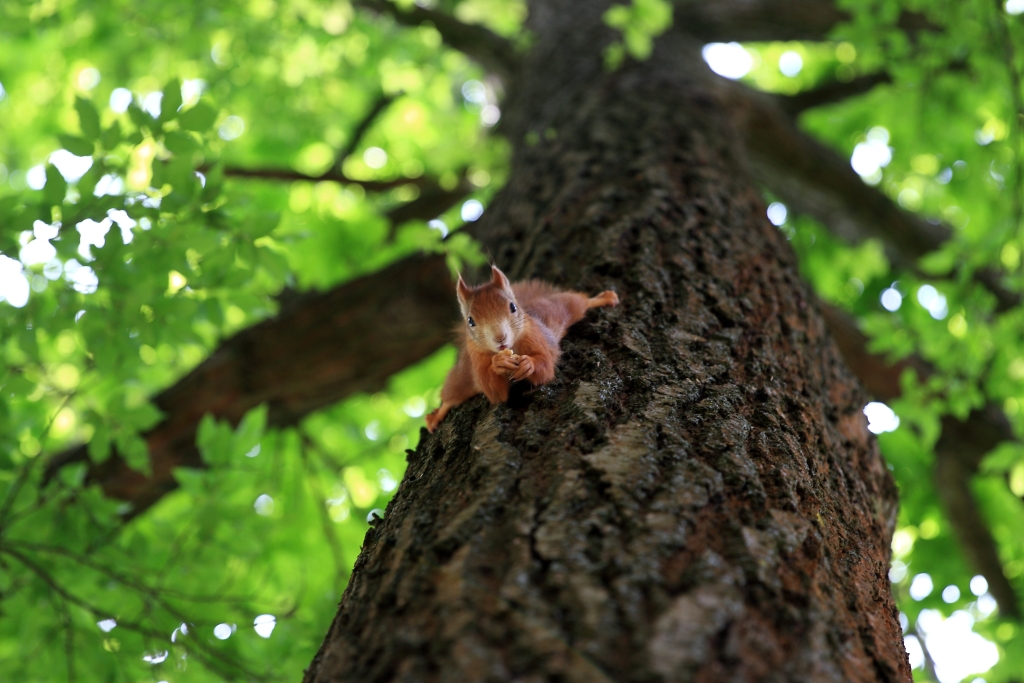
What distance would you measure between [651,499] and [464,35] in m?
4.80

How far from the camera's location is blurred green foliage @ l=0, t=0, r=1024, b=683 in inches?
103

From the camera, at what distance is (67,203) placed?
2.53 metres

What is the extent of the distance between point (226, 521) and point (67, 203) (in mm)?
1287

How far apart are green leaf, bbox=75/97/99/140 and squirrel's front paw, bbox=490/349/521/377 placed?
1727 millimetres

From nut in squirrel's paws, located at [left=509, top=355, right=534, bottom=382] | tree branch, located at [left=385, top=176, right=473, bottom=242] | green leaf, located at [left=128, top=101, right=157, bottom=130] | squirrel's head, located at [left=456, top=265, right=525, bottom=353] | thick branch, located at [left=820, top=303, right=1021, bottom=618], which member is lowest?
thick branch, located at [left=820, top=303, right=1021, bottom=618]

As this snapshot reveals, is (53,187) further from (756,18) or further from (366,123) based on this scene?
(756,18)

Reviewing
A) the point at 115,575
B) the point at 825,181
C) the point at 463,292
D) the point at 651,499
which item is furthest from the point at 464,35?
the point at 651,499

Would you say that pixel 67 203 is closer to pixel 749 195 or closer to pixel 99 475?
pixel 99 475

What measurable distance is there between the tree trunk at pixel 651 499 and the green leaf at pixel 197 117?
3.58 feet

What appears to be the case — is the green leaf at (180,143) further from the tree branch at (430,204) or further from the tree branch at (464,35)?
the tree branch at (464,35)

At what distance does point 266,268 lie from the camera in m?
2.75

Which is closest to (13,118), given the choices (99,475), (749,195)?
(99,475)

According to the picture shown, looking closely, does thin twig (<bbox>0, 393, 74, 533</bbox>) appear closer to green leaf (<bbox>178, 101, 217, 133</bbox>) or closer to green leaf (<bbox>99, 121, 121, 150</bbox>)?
green leaf (<bbox>99, 121, 121, 150</bbox>)

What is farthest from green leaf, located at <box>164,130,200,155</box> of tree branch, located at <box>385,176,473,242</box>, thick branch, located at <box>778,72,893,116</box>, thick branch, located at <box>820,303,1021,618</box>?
thick branch, located at <box>778,72,893,116</box>
